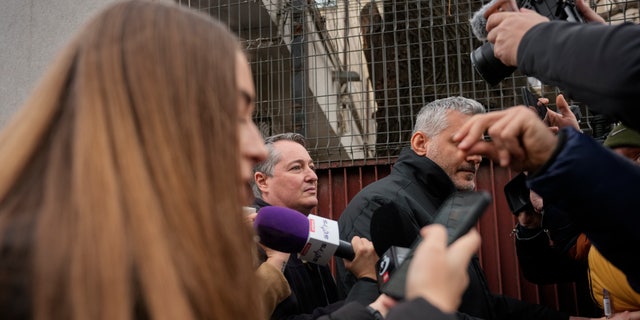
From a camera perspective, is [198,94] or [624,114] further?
[624,114]

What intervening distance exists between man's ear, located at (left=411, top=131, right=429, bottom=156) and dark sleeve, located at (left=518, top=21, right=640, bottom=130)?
2180 millimetres

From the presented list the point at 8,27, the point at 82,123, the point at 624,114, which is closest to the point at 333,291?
the point at 624,114

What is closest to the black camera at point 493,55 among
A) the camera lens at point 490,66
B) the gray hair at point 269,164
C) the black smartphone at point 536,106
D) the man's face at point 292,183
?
the camera lens at point 490,66

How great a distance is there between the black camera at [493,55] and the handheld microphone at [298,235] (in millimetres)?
886

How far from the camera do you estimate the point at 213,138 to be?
137 cm

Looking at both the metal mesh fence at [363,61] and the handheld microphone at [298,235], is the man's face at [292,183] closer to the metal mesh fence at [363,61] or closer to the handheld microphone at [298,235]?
the handheld microphone at [298,235]

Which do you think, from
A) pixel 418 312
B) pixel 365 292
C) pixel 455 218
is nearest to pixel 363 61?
pixel 365 292

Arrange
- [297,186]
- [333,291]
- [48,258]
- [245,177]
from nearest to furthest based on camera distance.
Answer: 1. [48,258]
2. [245,177]
3. [333,291]
4. [297,186]

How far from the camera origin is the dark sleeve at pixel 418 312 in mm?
1302

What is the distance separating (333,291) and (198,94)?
2457 mm

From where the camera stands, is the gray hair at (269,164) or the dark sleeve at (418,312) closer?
the dark sleeve at (418,312)

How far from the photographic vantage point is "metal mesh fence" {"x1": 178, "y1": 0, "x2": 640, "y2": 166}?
6.34m

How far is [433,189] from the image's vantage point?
13.2ft

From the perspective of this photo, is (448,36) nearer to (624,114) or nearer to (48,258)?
(624,114)
